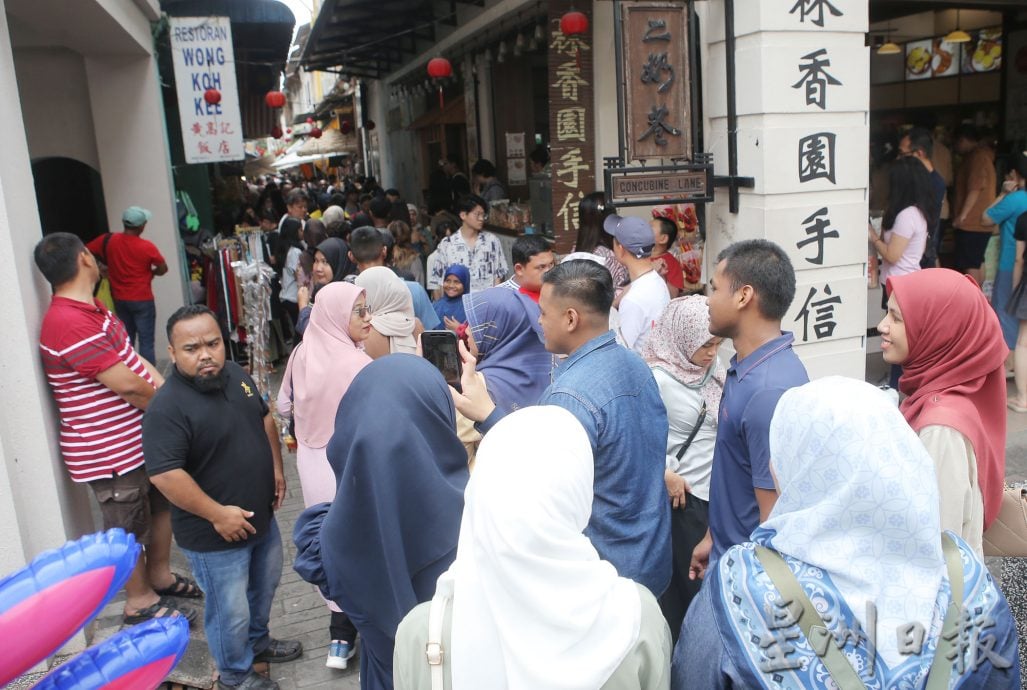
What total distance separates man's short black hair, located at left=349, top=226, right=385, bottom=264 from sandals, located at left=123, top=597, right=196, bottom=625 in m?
2.54

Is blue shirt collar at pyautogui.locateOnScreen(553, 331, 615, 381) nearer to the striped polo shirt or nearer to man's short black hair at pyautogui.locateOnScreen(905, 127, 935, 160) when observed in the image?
the striped polo shirt

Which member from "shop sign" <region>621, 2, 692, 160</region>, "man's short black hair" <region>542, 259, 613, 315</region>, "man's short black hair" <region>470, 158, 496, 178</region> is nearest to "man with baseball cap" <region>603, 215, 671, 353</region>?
"shop sign" <region>621, 2, 692, 160</region>

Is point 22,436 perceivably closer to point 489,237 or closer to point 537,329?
point 537,329

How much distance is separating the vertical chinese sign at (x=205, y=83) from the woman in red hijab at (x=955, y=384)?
7.56 m

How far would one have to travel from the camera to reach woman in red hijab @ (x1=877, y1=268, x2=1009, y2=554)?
2307 millimetres

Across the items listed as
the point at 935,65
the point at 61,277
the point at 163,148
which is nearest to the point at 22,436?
the point at 61,277

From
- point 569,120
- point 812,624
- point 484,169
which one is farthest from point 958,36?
point 812,624

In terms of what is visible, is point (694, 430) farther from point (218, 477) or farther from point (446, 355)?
point (218, 477)

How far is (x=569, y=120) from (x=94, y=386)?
4485 mm

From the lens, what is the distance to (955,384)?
8.07 ft

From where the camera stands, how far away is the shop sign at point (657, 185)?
16.4 feet

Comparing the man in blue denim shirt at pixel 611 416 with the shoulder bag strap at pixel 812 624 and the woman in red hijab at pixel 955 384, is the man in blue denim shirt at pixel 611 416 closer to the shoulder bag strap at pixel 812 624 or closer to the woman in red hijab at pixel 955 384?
the woman in red hijab at pixel 955 384

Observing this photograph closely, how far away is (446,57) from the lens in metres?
11.9

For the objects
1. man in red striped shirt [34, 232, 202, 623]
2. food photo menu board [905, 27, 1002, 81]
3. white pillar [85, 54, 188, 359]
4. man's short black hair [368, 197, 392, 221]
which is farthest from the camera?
food photo menu board [905, 27, 1002, 81]
